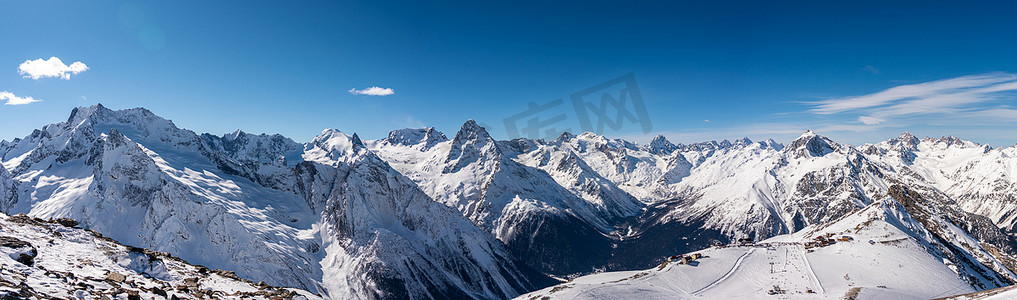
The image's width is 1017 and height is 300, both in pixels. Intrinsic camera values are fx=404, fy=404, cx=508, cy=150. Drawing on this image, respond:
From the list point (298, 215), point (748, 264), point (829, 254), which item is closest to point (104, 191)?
point (298, 215)

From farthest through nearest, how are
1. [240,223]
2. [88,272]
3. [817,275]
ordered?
1. [240,223]
2. [817,275]
3. [88,272]

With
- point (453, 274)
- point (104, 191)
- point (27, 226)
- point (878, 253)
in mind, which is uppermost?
point (104, 191)

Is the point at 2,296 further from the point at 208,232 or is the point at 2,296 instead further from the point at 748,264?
the point at 208,232

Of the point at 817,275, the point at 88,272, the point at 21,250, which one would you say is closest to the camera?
the point at 21,250

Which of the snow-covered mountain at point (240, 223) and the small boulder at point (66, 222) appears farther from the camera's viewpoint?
the snow-covered mountain at point (240, 223)

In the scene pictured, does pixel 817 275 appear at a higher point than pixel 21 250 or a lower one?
lower

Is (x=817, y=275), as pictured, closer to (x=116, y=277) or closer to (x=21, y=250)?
(x=116, y=277)

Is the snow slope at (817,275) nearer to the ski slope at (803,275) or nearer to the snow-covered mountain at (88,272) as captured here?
the ski slope at (803,275)

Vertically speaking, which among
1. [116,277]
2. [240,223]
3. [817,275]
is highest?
[116,277]

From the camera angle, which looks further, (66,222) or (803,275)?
(803,275)

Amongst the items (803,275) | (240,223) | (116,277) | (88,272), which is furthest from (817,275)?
(240,223)

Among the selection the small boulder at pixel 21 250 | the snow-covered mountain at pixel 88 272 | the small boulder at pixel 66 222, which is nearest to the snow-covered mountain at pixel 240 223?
the small boulder at pixel 66 222
